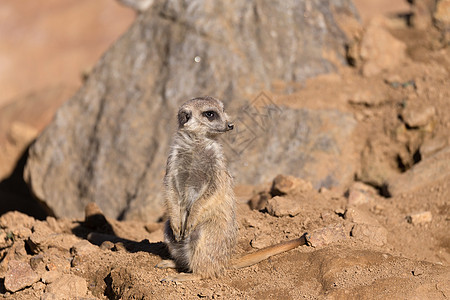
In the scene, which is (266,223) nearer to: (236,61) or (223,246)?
(223,246)

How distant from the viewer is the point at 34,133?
918cm

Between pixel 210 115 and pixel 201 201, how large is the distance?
57 cm

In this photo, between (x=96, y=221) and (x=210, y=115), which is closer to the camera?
(x=210, y=115)

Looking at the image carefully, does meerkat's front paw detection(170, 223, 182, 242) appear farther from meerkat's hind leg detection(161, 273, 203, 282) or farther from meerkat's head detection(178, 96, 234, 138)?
meerkat's head detection(178, 96, 234, 138)

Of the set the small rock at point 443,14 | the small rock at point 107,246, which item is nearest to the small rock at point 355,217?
the small rock at point 107,246

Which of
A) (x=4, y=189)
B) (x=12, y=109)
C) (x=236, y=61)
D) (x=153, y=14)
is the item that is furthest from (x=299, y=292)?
(x=12, y=109)

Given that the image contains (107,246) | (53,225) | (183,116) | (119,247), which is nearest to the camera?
(183,116)

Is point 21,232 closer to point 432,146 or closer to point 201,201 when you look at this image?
point 201,201

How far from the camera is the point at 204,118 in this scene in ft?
12.0

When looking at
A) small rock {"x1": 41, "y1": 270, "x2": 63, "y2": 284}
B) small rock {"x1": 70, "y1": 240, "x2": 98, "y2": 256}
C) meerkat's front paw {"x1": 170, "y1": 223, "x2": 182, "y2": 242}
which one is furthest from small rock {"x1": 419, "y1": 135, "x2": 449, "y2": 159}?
small rock {"x1": 41, "y1": 270, "x2": 63, "y2": 284}

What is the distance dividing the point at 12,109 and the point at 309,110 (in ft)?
20.8

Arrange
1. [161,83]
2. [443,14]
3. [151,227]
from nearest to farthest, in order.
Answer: [151,227] < [161,83] < [443,14]

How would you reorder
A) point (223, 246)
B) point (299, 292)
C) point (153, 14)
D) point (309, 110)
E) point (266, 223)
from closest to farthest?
point (299, 292), point (223, 246), point (266, 223), point (309, 110), point (153, 14)

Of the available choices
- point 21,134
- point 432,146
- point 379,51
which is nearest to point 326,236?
point 432,146
